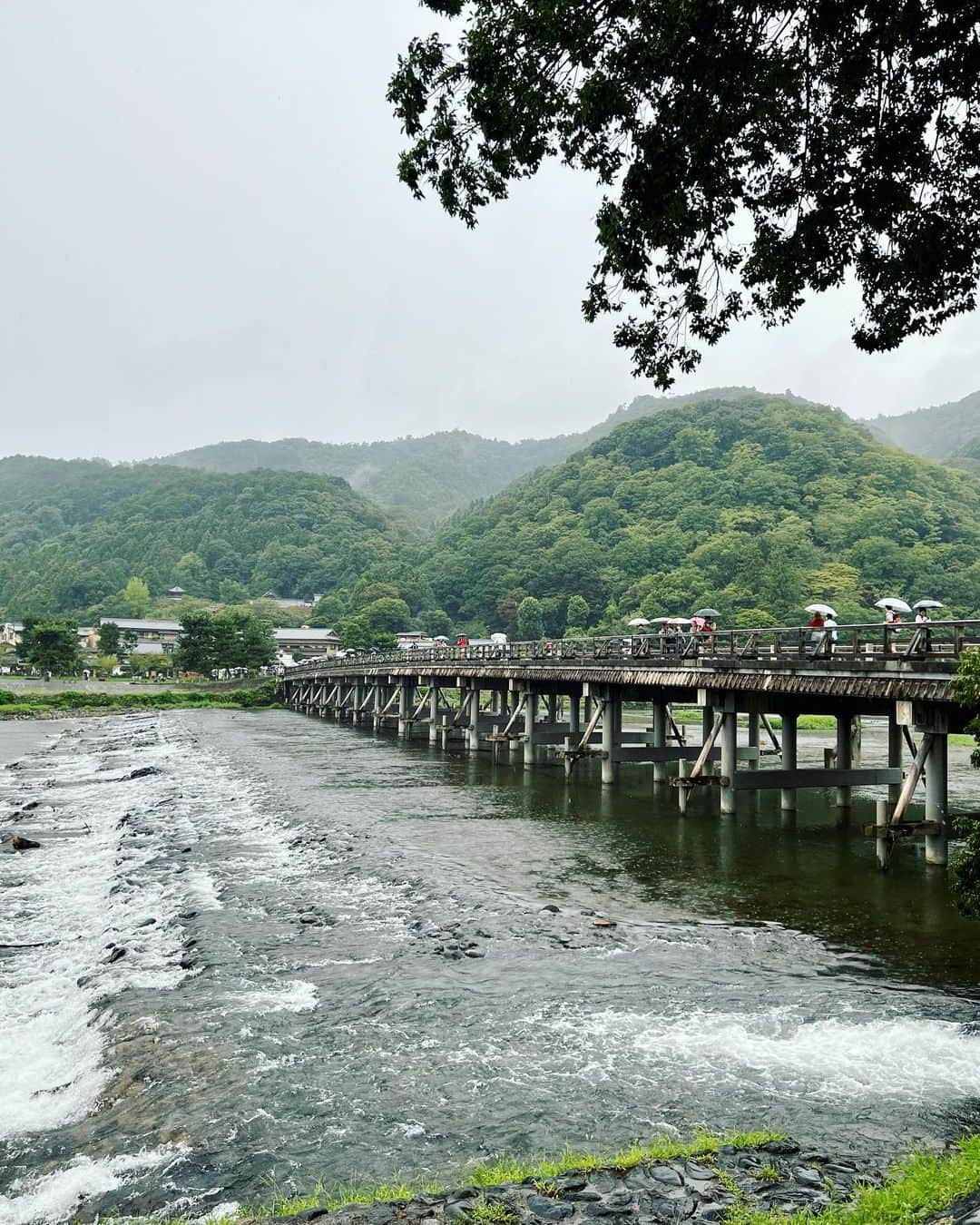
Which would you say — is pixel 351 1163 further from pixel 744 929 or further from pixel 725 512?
pixel 725 512

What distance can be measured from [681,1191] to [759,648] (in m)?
19.4

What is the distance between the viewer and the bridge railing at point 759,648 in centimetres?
1802

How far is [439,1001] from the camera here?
1146 centimetres

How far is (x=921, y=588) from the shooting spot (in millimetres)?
92625

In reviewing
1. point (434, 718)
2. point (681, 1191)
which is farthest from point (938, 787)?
point (434, 718)

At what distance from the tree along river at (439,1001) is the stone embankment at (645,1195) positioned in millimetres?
790

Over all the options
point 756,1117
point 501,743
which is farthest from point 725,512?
point 756,1117

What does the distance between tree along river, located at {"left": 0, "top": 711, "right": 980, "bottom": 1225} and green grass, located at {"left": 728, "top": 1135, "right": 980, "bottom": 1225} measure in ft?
3.29

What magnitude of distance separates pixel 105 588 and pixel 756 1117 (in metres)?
181

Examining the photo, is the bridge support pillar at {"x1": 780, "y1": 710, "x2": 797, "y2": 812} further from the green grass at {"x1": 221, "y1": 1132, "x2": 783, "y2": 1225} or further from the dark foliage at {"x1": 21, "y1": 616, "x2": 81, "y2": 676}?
the dark foliage at {"x1": 21, "y1": 616, "x2": 81, "y2": 676}

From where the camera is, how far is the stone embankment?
6.50 metres

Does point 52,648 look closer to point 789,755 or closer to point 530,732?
point 530,732

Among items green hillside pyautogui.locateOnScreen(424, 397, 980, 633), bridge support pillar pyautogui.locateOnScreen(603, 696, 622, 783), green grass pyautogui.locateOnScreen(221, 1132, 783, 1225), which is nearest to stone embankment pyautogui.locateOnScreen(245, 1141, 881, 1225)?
green grass pyautogui.locateOnScreen(221, 1132, 783, 1225)

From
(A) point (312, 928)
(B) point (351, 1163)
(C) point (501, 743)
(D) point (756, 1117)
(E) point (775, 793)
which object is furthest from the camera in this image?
(C) point (501, 743)
